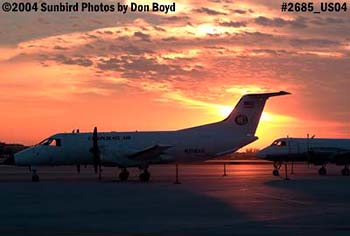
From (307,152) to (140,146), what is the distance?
1325 centimetres

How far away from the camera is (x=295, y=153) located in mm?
48031

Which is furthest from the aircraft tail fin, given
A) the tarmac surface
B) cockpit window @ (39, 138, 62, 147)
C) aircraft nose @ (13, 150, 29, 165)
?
the tarmac surface

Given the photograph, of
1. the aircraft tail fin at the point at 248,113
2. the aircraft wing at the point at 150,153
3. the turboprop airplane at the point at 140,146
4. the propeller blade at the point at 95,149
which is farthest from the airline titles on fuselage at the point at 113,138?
the aircraft tail fin at the point at 248,113

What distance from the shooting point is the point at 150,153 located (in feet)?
130

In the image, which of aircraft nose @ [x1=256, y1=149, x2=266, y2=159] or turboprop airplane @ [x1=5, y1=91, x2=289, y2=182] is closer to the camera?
turboprop airplane @ [x1=5, y1=91, x2=289, y2=182]

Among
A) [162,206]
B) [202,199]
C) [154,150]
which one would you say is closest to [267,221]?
[162,206]

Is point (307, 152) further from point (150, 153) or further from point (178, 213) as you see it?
point (178, 213)

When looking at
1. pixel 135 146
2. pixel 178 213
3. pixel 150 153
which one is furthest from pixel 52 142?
pixel 178 213

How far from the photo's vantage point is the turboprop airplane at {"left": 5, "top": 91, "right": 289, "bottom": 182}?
40.6 m

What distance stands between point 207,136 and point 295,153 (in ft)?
29.2

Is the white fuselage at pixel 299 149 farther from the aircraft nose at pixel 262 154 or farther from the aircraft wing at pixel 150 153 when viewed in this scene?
the aircraft wing at pixel 150 153

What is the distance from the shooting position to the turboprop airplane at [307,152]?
48094 millimetres

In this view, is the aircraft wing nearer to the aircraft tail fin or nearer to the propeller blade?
the propeller blade

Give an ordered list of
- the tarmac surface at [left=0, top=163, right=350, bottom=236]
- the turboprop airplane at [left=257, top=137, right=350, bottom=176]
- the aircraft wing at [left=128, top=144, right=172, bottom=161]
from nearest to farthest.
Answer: the tarmac surface at [left=0, top=163, right=350, bottom=236]
the aircraft wing at [left=128, top=144, right=172, bottom=161]
the turboprop airplane at [left=257, top=137, right=350, bottom=176]
